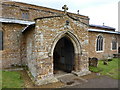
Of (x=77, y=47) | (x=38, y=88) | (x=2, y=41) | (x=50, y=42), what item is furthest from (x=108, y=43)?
(x=2, y=41)

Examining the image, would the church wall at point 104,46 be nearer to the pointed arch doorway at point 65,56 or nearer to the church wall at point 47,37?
the pointed arch doorway at point 65,56

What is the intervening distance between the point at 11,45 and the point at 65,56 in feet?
17.6

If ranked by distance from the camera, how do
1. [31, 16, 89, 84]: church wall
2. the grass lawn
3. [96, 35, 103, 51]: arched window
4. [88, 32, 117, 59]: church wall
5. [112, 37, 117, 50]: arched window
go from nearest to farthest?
1. [31, 16, 89, 84]: church wall
2. the grass lawn
3. [88, 32, 117, 59]: church wall
4. [96, 35, 103, 51]: arched window
5. [112, 37, 117, 50]: arched window

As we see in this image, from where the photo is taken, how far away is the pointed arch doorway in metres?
8.51

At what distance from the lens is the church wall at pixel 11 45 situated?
29.8 feet

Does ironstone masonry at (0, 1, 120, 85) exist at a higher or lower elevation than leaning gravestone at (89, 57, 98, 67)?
higher

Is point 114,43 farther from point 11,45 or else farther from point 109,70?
point 11,45

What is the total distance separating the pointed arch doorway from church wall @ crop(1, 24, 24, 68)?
160 inches

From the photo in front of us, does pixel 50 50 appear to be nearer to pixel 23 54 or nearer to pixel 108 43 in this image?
pixel 23 54

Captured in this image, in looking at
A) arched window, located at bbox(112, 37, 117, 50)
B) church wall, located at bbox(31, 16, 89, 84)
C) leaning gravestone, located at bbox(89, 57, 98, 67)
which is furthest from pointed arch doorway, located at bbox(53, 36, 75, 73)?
arched window, located at bbox(112, 37, 117, 50)

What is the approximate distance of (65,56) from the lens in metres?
9.38

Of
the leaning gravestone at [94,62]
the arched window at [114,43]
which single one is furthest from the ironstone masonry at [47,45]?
the arched window at [114,43]

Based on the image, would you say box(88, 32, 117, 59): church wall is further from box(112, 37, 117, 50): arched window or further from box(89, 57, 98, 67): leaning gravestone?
box(89, 57, 98, 67): leaning gravestone

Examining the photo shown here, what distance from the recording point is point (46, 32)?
626cm
